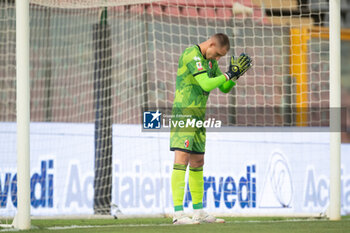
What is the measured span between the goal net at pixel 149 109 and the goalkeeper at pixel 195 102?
2021mm

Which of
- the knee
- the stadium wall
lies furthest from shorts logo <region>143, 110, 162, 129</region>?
the knee

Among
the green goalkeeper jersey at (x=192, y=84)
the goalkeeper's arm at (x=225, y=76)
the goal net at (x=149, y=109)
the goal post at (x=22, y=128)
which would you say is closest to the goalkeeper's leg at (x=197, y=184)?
the green goalkeeper jersey at (x=192, y=84)

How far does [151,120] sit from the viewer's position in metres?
8.52

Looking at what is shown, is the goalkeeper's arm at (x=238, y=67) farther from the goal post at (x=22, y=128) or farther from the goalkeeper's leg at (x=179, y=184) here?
the goal post at (x=22, y=128)

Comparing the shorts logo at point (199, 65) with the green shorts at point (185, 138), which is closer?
the shorts logo at point (199, 65)

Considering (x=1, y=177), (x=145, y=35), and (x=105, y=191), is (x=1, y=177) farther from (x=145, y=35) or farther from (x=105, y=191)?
(x=145, y=35)

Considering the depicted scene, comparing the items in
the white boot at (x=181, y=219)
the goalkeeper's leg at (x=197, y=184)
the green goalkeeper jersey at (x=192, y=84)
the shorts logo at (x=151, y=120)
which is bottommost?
the white boot at (x=181, y=219)

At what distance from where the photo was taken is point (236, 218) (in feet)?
24.6

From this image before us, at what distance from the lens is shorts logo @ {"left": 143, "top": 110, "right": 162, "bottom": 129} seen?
841cm

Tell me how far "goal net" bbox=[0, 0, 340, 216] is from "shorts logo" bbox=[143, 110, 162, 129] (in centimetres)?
22

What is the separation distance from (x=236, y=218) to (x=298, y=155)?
2182 millimetres

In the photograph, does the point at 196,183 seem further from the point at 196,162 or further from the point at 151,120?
the point at 151,120

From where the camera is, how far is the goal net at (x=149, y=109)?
8.48m

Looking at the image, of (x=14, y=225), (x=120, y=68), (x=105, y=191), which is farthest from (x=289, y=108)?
(x=14, y=225)
